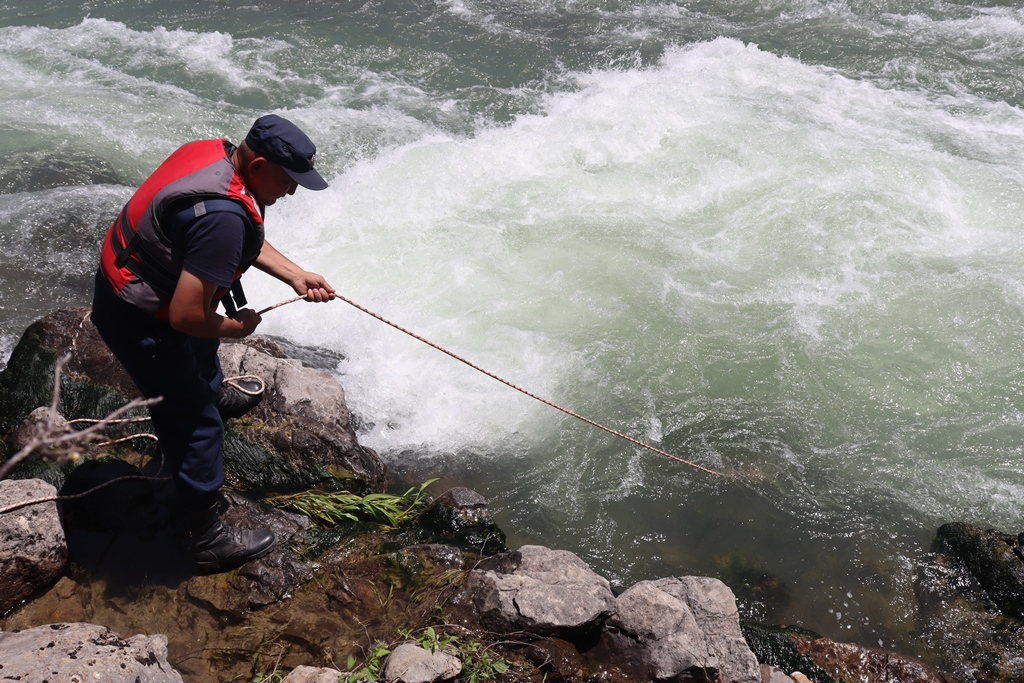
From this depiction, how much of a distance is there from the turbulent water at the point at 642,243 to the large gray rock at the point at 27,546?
2.13 meters

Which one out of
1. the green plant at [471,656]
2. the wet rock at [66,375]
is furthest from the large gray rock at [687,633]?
the wet rock at [66,375]

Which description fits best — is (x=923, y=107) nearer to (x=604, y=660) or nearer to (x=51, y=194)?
(x=604, y=660)

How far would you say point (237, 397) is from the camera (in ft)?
14.5

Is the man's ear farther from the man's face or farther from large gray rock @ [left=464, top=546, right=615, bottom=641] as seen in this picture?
large gray rock @ [left=464, top=546, right=615, bottom=641]

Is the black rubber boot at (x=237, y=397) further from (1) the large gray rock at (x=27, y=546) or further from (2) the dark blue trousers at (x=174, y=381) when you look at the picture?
(1) the large gray rock at (x=27, y=546)

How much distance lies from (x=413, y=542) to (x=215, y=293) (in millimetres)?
1870

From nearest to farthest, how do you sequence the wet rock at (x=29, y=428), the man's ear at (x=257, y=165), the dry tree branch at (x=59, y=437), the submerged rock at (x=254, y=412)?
the dry tree branch at (x=59, y=437) < the man's ear at (x=257, y=165) < the wet rock at (x=29, y=428) < the submerged rock at (x=254, y=412)

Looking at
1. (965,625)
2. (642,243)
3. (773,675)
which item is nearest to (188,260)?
(773,675)

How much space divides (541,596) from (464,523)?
0.78m

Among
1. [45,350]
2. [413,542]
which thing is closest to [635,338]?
[413,542]

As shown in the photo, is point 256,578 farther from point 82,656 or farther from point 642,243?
point 642,243

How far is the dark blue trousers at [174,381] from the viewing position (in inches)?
122

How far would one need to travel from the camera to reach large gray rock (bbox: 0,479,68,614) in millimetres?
3537

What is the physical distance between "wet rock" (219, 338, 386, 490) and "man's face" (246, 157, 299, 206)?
1865mm
